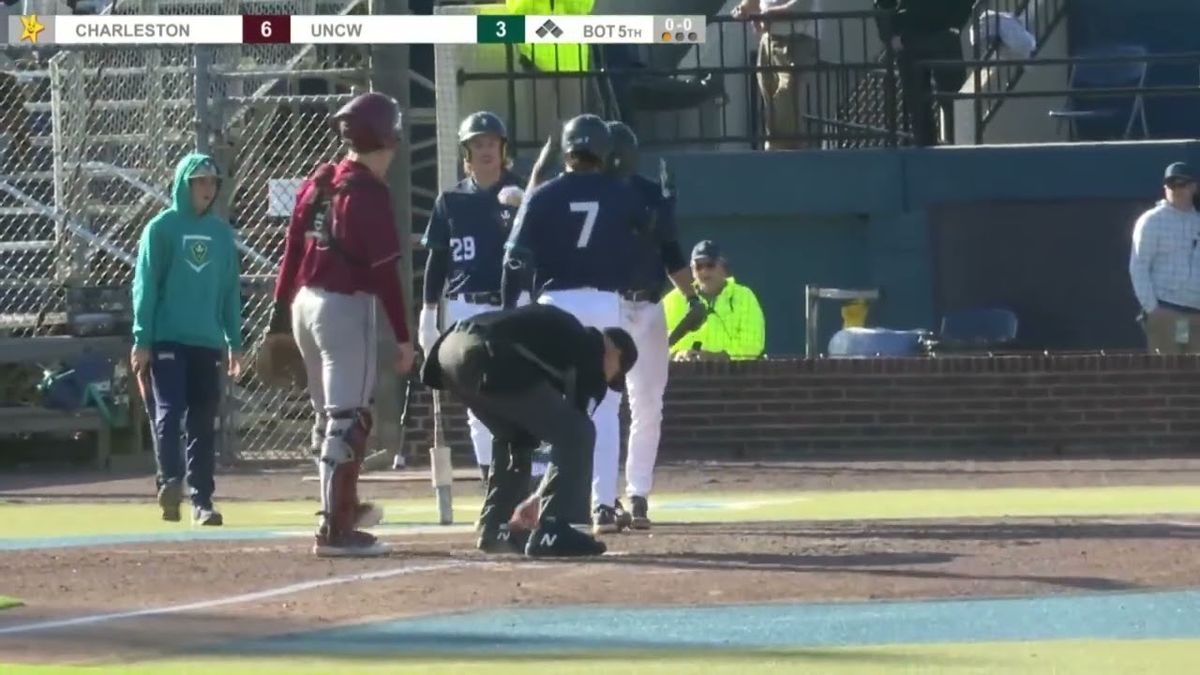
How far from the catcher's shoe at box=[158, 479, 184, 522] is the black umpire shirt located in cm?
305

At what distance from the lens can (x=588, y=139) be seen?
9.92m

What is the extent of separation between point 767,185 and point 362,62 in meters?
2.93

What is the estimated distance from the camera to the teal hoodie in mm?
11672

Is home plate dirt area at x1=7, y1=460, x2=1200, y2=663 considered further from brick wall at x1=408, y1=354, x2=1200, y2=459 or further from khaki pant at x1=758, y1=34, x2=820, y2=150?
khaki pant at x1=758, y1=34, x2=820, y2=150

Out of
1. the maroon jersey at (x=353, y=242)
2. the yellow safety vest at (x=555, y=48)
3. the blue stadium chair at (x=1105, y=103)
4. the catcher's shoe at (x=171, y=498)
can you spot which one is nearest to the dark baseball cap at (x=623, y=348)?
the maroon jersey at (x=353, y=242)

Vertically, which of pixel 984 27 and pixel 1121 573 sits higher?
pixel 984 27

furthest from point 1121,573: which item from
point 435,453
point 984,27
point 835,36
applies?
point 835,36

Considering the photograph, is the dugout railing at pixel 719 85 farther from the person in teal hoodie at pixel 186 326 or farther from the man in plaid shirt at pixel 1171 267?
the person in teal hoodie at pixel 186 326

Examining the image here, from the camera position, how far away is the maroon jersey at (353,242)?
945 centimetres

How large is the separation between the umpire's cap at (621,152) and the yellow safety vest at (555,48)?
264 inches

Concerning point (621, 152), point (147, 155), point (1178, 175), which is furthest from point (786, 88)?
point (621, 152)

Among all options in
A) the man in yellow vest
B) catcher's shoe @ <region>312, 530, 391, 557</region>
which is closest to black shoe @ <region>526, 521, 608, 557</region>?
catcher's shoe @ <region>312, 530, 391, 557</region>

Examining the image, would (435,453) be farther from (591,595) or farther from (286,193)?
(286,193)

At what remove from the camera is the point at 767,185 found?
55.1ft
